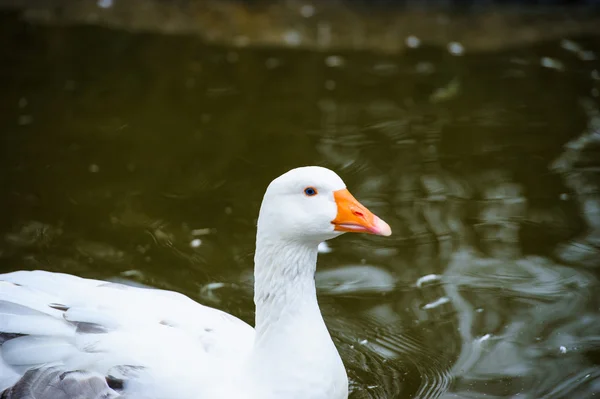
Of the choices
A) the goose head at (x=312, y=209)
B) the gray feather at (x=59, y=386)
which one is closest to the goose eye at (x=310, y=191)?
the goose head at (x=312, y=209)

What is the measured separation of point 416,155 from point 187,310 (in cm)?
363

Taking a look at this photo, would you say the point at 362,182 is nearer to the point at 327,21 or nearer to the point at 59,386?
the point at 59,386

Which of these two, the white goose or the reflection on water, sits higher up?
the white goose

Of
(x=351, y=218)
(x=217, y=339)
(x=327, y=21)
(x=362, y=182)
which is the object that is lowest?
(x=327, y=21)

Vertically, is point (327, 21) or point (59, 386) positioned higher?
point (59, 386)

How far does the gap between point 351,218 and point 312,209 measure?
7.5 inches

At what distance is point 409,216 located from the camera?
6438 millimetres

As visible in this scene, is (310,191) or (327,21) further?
(327,21)

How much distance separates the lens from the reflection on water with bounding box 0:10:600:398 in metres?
5.12

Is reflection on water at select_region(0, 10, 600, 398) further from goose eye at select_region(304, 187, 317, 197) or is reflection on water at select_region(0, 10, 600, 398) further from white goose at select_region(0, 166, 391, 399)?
goose eye at select_region(304, 187, 317, 197)

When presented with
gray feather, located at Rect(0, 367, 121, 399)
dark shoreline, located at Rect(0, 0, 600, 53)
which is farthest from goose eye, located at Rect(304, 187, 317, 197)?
dark shoreline, located at Rect(0, 0, 600, 53)

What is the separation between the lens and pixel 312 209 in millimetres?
3871

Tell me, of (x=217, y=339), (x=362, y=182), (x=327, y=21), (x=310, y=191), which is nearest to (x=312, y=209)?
(x=310, y=191)

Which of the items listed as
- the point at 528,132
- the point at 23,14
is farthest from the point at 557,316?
the point at 23,14
